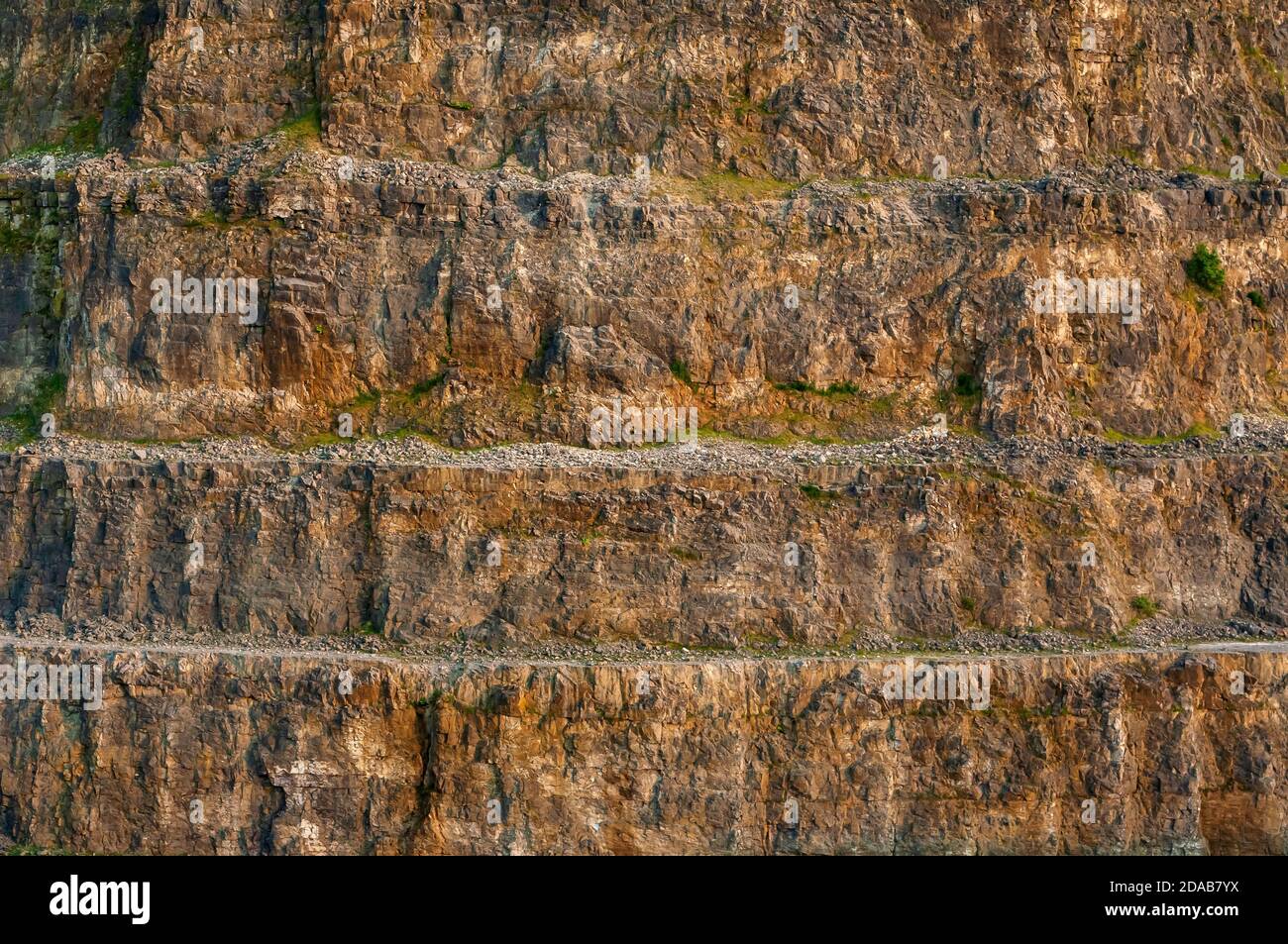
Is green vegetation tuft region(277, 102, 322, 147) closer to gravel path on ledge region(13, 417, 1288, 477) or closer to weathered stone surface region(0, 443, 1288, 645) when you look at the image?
gravel path on ledge region(13, 417, 1288, 477)


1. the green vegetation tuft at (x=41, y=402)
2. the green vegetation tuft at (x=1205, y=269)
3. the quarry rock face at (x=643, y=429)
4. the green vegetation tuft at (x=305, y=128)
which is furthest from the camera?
the green vegetation tuft at (x=1205, y=269)

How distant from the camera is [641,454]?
4772cm

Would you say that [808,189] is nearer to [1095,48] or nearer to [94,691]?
[1095,48]

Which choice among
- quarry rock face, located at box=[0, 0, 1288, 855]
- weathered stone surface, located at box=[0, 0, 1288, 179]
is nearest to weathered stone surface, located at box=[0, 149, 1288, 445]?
quarry rock face, located at box=[0, 0, 1288, 855]

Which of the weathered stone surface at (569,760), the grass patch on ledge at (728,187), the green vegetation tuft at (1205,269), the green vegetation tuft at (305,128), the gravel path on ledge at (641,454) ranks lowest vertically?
the weathered stone surface at (569,760)

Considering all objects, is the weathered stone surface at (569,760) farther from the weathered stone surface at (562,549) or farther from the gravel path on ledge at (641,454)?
the gravel path on ledge at (641,454)

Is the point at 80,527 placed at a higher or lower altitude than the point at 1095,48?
lower

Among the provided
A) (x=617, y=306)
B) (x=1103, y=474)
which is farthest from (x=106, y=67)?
(x=1103, y=474)

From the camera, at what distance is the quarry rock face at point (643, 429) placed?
45.0 metres

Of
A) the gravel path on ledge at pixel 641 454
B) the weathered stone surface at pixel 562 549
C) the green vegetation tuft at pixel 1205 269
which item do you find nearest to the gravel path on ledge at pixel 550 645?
the weathered stone surface at pixel 562 549

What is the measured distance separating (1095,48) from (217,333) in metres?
24.4

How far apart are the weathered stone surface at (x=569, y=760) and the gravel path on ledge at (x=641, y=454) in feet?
16.6

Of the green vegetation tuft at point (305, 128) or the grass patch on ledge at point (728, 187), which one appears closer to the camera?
the grass patch on ledge at point (728, 187)

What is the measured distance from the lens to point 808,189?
166ft
